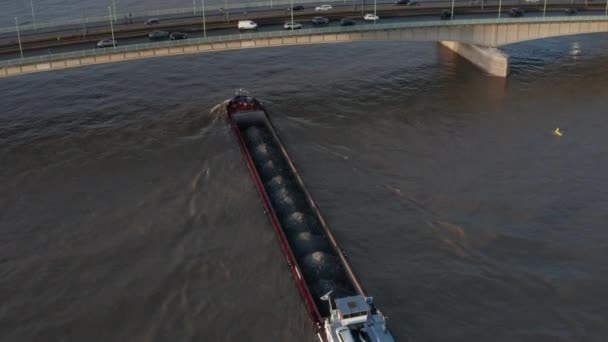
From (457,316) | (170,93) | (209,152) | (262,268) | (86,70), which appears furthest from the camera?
(86,70)

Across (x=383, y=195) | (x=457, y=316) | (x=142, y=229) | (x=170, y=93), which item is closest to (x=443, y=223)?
(x=383, y=195)

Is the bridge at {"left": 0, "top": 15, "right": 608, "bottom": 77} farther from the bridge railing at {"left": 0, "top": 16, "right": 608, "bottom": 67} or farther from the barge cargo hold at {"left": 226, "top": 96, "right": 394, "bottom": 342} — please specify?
the barge cargo hold at {"left": 226, "top": 96, "right": 394, "bottom": 342}

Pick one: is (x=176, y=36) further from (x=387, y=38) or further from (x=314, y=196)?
(x=314, y=196)

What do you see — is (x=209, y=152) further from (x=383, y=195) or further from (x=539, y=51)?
(x=539, y=51)

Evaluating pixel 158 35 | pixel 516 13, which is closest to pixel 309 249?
pixel 158 35

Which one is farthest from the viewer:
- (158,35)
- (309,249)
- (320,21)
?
(320,21)

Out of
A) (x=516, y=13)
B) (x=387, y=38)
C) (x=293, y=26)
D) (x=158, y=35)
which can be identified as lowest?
(x=387, y=38)
